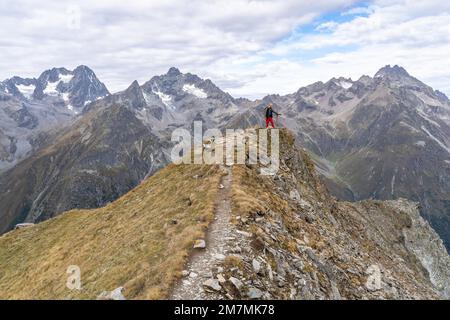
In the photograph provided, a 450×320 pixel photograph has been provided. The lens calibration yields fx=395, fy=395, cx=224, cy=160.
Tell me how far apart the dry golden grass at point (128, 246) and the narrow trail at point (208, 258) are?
1.90 ft

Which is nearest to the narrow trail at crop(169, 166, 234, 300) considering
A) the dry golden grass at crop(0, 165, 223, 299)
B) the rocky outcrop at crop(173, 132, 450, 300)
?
the rocky outcrop at crop(173, 132, 450, 300)

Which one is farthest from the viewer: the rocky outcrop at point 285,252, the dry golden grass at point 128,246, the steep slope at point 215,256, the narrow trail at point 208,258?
the dry golden grass at point 128,246

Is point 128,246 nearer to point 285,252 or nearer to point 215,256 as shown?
point 215,256

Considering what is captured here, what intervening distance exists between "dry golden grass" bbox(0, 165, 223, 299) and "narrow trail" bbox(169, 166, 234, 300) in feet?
1.90

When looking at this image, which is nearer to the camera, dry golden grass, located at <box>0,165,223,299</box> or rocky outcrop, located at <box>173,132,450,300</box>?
rocky outcrop, located at <box>173,132,450,300</box>

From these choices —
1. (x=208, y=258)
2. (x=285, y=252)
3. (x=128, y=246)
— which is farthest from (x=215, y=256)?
(x=128, y=246)

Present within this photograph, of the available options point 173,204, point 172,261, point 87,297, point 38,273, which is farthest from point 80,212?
point 172,261

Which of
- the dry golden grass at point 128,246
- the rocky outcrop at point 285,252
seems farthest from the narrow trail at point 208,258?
the dry golden grass at point 128,246

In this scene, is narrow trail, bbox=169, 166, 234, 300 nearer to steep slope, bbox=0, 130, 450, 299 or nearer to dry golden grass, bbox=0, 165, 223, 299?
steep slope, bbox=0, 130, 450, 299

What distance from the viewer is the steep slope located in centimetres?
2320

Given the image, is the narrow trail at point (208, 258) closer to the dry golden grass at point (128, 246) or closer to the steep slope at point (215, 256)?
the steep slope at point (215, 256)

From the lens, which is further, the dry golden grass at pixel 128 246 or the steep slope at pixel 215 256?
the dry golden grass at pixel 128 246

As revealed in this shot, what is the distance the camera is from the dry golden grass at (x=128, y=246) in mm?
24688
